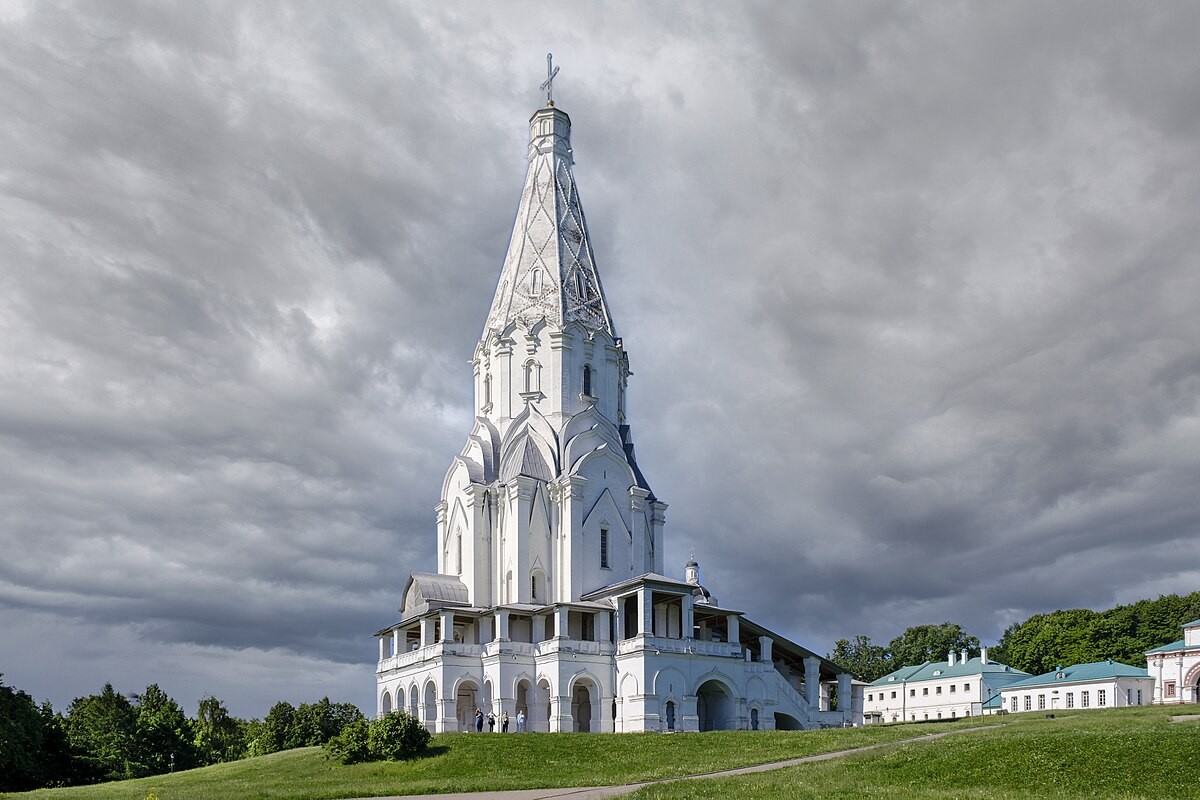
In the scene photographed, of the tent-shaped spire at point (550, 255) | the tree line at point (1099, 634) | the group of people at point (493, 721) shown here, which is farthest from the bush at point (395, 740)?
the tree line at point (1099, 634)

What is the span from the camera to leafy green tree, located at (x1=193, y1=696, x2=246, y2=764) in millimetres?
61463

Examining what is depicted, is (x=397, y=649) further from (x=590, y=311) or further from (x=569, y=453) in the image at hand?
(x=590, y=311)

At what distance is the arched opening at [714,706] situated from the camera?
42719mm

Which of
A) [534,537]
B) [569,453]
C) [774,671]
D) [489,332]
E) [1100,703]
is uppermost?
[489,332]

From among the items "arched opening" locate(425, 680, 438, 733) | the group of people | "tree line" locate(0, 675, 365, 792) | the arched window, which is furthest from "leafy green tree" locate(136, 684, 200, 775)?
the arched window

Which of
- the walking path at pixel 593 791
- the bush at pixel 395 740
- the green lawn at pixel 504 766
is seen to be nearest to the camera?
the walking path at pixel 593 791

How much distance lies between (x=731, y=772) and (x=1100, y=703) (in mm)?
50360

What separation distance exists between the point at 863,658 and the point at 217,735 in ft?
194

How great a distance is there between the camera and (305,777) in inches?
1180

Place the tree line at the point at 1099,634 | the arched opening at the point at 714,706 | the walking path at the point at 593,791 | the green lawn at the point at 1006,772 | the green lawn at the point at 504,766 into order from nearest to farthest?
the green lawn at the point at 1006,772
the walking path at the point at 593,791
the green lawn at the point at 504,766
the arched opening at the point at 714,706
the tree line at the point at 1099,634

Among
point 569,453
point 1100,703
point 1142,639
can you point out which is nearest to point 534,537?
point 569,453

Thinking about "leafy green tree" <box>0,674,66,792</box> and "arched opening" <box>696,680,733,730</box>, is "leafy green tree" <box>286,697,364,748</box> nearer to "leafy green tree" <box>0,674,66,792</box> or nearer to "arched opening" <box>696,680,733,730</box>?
"leafy green tree" <box>0,674,66,792</box>

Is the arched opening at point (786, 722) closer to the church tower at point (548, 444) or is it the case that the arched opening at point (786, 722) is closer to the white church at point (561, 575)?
the white church at point (561, 575)

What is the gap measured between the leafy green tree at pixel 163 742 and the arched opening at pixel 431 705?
13683 millimetres
